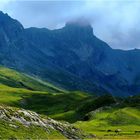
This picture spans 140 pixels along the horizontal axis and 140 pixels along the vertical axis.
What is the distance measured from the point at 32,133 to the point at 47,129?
9.35 metres

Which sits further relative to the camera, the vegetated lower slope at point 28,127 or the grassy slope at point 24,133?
the vegetated lower slope at point 28,127

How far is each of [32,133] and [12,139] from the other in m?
11.9

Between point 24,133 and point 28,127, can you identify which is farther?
point 28,127

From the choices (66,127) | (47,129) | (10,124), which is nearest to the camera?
(10,124)

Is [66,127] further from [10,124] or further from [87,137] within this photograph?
[10,124]

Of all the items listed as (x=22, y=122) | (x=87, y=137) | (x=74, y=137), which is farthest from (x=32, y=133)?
(x=87, y=137)

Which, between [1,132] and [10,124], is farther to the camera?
[10,124]

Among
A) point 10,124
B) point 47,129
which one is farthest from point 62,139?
point 10,124

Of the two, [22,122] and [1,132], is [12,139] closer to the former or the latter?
[1,132]

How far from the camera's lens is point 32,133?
11138 cm

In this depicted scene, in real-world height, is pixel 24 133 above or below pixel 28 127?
below

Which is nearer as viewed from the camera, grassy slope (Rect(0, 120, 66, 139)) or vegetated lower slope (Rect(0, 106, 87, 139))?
grassy slope (Rect(0, 120, 66, 139))

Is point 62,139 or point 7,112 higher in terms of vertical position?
point 7,112

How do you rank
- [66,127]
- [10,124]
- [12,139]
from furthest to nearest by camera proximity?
[66,127] < [10,124] < [12,139]
